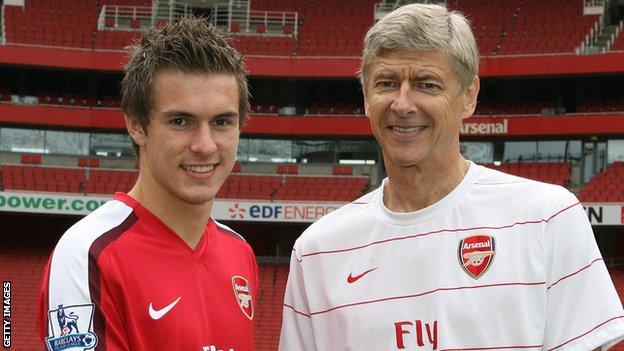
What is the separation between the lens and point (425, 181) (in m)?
3.77

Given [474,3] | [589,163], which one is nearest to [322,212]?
[589,163]

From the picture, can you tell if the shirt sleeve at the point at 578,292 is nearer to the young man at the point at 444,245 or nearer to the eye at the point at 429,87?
the young man at the point at 444,245

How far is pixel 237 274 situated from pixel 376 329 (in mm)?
819

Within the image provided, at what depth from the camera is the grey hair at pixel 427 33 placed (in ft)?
11.6

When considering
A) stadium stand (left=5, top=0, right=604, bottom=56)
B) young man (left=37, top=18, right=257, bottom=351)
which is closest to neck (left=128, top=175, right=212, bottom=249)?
young man (left=37, top=18, right=257, bottom=351)

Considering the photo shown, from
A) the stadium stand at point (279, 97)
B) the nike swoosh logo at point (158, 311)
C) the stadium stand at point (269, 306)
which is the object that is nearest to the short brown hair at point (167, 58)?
the nike swoosh logo at point (158, 311)

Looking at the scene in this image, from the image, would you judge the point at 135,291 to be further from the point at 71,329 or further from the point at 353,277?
the point at 353,277

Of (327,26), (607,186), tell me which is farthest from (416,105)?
(327,26)

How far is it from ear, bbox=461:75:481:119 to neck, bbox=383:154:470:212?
0.66 ft

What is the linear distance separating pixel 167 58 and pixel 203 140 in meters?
0.36

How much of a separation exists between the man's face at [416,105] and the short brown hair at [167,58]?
62cm

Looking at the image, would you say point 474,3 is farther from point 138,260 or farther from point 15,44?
point 138,260

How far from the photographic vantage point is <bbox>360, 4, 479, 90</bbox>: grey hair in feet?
11.6

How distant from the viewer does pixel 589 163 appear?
3166 centimetres
